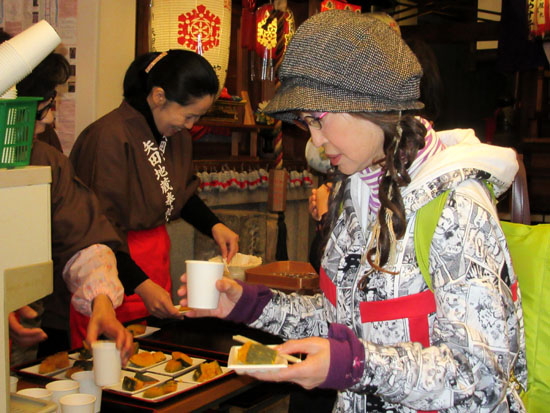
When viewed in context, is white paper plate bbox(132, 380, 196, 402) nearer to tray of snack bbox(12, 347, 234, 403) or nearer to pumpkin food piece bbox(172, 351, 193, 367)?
tray of snack bbox(12, 347, 234, 403)

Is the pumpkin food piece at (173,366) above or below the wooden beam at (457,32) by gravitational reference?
below

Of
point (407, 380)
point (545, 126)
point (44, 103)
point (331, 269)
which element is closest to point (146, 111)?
point (44, 103)

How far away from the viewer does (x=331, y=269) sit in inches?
63.7

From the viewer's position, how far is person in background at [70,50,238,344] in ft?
9.22

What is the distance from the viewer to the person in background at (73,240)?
1999 millimetres

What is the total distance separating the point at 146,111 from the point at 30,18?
178cm

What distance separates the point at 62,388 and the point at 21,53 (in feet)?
2.95

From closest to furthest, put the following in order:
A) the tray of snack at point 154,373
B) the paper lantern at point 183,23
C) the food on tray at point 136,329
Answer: the tray of snack at point 154,373 → the food on tray at point 136,329 → the paper lantern at point 183,23

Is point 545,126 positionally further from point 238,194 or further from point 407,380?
point 407,380

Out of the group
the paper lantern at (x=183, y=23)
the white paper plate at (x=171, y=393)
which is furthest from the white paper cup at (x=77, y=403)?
the paper lantern at (x=183, y=23)

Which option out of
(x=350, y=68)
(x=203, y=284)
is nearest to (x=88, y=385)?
(x=203, y=284)

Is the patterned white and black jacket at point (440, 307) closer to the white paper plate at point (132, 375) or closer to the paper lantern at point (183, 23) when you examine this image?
the white paper plate at point (132, 375)

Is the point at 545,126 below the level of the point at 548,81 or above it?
below

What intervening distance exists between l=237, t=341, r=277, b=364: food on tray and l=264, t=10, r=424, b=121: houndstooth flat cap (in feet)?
1.73
